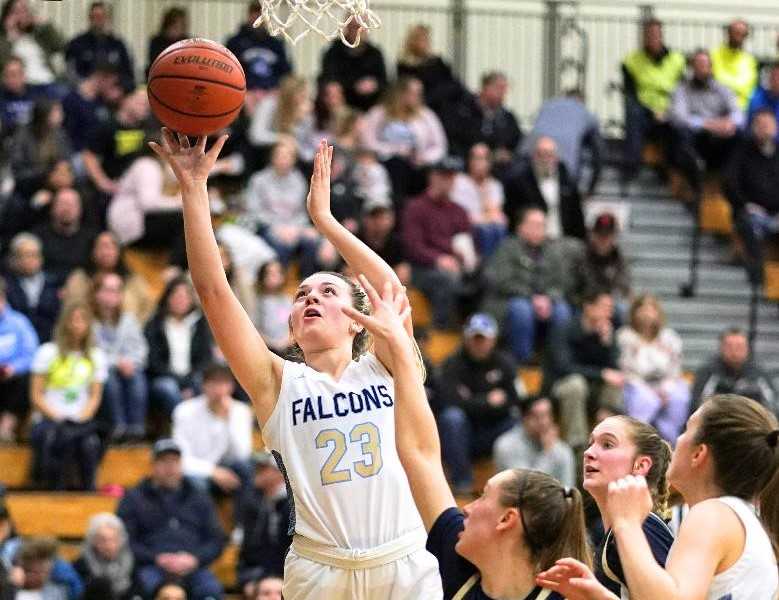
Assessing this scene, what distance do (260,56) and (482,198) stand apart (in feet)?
8.37

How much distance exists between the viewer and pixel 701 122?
16641 mm

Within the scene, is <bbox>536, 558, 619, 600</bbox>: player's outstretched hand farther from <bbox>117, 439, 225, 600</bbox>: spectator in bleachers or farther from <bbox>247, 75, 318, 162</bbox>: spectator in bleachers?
<bbox>247, 75, 318, 162</bbox>: spectator in bleachers

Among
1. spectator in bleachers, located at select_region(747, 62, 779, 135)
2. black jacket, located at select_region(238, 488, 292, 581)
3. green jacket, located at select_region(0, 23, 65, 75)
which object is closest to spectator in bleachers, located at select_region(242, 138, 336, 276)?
black jacket, located at select_region(238, 488, 292, 581)

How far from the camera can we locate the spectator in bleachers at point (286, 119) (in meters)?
15.0

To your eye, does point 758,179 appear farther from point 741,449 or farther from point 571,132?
point 741,449

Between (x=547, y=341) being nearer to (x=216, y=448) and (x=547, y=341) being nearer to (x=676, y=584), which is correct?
(x=216, y=448)

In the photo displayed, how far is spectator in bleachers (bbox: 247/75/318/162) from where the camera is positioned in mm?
15031

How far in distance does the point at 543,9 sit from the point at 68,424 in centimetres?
825

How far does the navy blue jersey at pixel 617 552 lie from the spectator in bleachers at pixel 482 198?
9801 millimetres

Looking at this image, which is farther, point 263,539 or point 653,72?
point 653,72

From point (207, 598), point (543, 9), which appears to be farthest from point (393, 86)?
point (207, 598)

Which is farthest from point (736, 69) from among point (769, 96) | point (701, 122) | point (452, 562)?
point (452, 562)

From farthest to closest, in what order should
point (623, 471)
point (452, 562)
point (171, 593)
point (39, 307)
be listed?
point (39, 307)
point (171, 593)
point (623, 471)
point (452, 562)

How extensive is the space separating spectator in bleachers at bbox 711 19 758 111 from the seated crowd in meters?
0.02
